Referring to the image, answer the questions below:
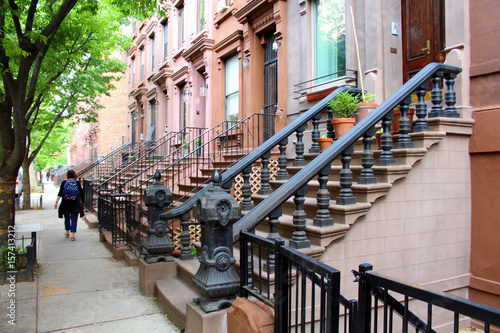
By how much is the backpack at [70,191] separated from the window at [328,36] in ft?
21.7

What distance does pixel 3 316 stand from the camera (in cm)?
495

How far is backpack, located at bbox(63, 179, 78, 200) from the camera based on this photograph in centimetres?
996

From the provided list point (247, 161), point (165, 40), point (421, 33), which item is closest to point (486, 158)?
Result: point (421, 33)

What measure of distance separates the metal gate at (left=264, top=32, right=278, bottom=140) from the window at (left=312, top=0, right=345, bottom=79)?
172cm

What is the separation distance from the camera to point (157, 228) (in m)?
5.68

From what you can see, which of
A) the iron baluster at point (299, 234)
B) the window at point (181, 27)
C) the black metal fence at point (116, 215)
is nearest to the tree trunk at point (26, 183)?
the window at point (181, 27)

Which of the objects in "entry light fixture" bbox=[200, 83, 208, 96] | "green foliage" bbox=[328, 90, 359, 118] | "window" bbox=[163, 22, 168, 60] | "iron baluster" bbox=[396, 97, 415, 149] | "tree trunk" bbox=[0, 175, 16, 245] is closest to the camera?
"iron baluster" bbox=[396, 97, 415, 149]

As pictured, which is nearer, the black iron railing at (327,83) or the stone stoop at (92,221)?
the black iron railing at (327,83)

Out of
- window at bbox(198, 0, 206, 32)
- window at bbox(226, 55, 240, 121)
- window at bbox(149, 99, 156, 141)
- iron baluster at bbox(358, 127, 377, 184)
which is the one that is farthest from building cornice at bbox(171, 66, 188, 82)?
iron baluster at bbox(358, 127, 377, 184)

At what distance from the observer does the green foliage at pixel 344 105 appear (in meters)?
6.31

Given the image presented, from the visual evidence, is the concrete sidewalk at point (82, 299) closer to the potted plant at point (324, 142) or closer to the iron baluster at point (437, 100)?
the potted plant at point (324, 142)

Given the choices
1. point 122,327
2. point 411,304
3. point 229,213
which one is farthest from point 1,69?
point 411,304

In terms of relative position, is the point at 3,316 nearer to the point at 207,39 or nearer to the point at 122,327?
the point at 122,327

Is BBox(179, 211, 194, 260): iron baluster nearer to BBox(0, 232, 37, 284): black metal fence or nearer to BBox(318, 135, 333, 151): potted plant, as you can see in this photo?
BBox(318, 135, 333, 151): potted plant
